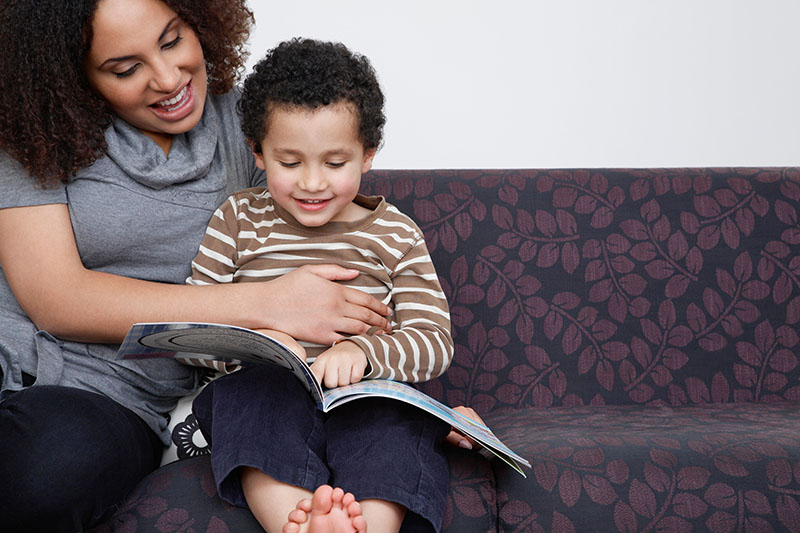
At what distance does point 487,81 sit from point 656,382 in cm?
122

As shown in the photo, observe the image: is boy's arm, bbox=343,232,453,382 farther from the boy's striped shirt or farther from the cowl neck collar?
the cowl neck collar

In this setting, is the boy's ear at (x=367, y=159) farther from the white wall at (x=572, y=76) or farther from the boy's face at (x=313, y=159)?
the white wall at (x=572, y=76)

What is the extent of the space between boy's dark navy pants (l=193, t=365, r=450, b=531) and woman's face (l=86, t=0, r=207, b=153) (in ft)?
2.01

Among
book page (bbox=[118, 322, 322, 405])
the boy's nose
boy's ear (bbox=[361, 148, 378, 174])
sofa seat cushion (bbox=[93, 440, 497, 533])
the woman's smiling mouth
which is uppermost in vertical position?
the woman's smiling mouth

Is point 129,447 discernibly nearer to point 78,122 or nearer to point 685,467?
point 78,122

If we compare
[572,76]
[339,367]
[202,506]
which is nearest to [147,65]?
[339,367]

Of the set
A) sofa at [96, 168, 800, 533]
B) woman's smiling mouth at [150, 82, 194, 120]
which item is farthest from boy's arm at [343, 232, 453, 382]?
woman's smiling mouth at [150, 82, 194, 120]

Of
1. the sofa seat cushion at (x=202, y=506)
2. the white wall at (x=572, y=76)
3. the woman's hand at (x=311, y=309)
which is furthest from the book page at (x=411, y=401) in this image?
the white wall at (x=572, y=76)

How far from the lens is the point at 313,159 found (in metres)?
1.63

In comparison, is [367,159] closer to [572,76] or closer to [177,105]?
[177,105]

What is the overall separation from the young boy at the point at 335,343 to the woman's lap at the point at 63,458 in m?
0.17

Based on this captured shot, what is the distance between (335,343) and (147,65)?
700 millimetres

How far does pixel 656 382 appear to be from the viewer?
2.12 m

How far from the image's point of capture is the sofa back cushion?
213cm
